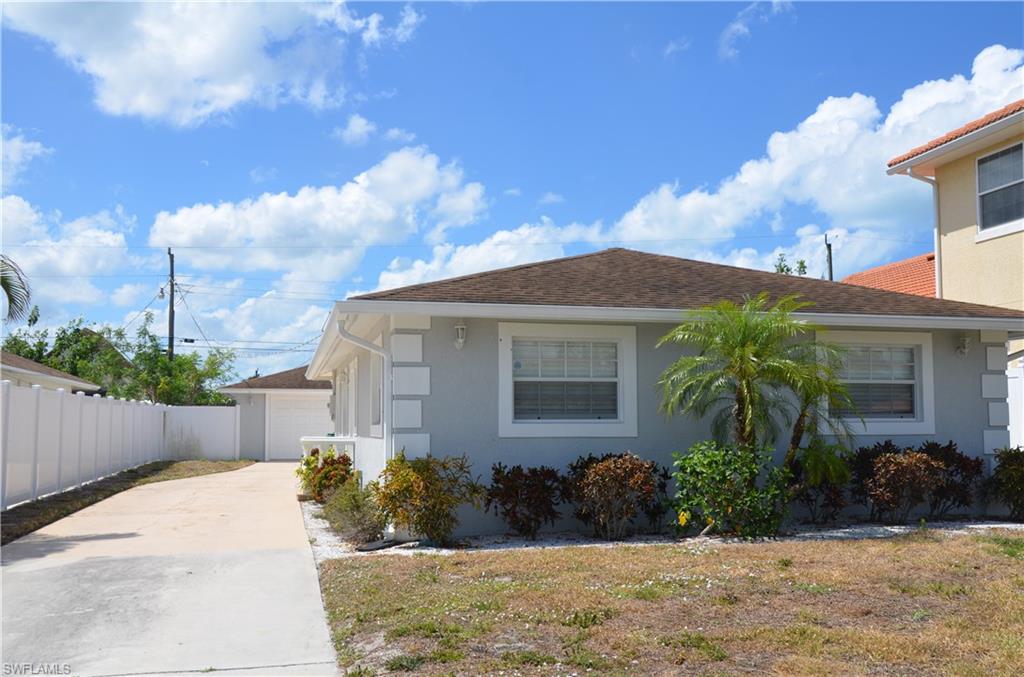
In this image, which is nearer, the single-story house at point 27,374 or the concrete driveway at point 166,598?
the concrete driveway at point 166,598

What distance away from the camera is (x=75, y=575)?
28.3 feet

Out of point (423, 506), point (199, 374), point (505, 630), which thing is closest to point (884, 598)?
point (505, 630)

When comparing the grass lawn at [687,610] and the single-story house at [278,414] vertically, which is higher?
the single-story house at [278,414]

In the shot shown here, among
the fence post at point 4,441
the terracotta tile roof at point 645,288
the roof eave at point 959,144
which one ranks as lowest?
the fence post at point 4,441

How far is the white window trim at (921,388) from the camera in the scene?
12.2 meters

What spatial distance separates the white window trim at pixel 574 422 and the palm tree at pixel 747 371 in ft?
1.49

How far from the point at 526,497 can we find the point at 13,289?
9.49 m

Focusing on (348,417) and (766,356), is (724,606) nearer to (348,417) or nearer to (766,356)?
(766,356)

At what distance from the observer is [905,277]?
21547 mm

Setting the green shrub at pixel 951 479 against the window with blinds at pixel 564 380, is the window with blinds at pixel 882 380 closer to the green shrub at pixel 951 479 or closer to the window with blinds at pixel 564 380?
the green shrub at pixel 951 479

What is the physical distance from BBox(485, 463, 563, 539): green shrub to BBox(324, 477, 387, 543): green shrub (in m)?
1.30

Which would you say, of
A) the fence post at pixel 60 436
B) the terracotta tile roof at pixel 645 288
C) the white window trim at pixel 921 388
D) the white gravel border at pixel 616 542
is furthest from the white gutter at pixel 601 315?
the fence post at pixel 60 436

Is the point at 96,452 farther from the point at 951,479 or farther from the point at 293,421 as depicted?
the point at 951,479

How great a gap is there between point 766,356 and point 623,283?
→ 2.65 m
